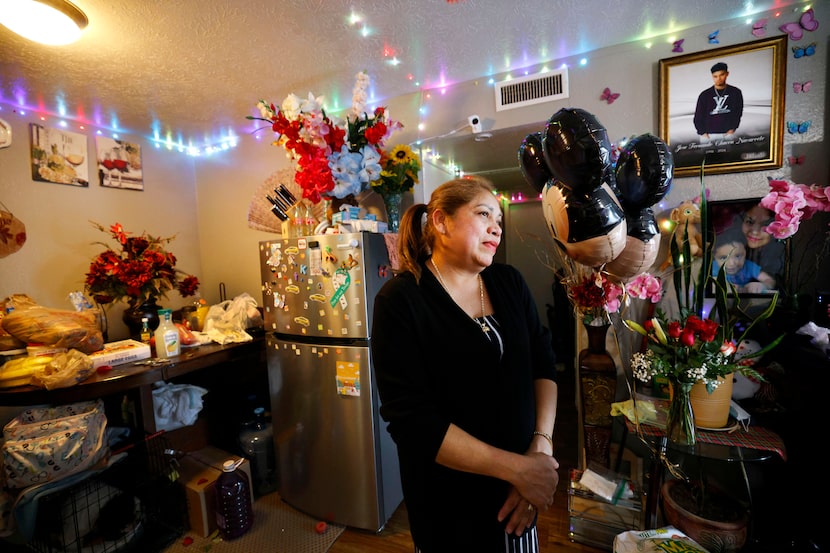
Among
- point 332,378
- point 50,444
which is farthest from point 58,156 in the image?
point 332,378

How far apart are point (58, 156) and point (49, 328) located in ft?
4.71

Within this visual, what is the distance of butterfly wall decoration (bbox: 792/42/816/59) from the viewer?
158 cm

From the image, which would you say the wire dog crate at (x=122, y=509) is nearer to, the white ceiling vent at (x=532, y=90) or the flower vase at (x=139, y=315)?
the flower vase at (x=139, y=315)

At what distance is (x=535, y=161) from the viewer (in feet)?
4.06

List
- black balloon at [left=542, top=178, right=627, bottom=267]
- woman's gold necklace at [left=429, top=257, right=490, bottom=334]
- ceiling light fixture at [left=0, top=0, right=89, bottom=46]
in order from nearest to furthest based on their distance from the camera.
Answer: woman's gold necklace at [left=429, top=257, right=490, bottom=334]
black balloon at [left=542, top=178, right=627, bottom=267]
ceiling light fixture at [left=0, top=0, right=89, bottom=46]

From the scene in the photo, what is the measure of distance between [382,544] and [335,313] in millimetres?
1186

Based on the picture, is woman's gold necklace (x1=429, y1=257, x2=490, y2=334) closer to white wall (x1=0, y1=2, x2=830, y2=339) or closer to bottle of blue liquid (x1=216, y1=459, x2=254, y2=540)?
white wall (x1=0, y1=2, x2=830, y2=339)

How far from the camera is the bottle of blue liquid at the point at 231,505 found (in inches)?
75.0

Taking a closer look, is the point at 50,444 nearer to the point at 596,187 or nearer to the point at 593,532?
the point at 596,187

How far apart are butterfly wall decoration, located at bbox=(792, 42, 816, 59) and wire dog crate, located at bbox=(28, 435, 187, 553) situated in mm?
3588

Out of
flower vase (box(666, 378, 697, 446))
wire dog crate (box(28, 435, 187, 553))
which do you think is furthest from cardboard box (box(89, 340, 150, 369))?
flower vase (box(666, 378, 697, 446))

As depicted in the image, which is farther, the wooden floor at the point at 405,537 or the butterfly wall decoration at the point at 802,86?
the wooden floor at the point at 405,537

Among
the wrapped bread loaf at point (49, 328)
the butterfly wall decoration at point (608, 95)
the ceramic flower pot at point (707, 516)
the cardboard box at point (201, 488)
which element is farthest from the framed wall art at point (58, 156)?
the ceramic flower pot at point (707, 516)

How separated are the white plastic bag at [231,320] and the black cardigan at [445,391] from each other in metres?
1.80
